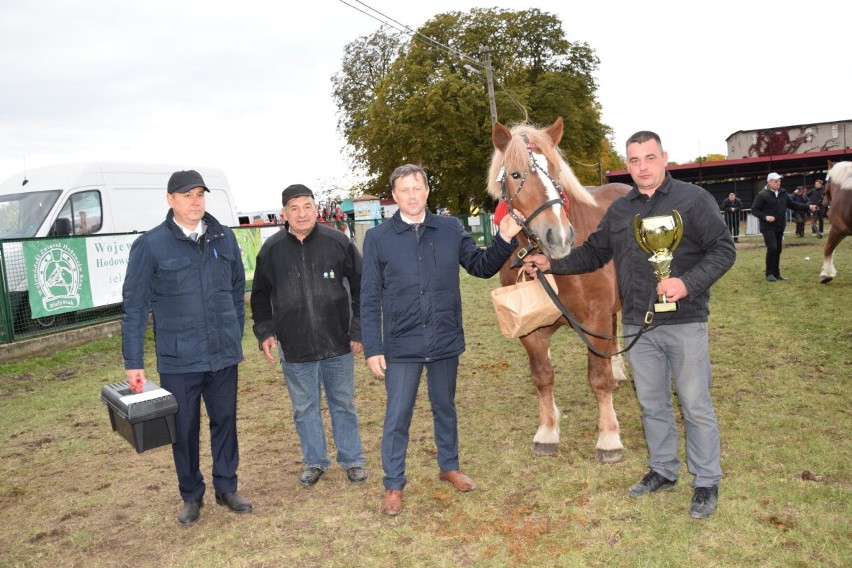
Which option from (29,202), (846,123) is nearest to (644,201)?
(29,202)

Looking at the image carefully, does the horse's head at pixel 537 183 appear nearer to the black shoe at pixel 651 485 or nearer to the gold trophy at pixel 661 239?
the gold trophy at pixel 661 239

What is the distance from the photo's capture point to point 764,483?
3.62m

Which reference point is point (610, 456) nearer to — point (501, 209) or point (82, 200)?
point (501, 209)

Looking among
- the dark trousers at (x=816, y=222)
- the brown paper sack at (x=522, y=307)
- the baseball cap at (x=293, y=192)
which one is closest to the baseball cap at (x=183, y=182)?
the baseball cap at (x=293, y=192)

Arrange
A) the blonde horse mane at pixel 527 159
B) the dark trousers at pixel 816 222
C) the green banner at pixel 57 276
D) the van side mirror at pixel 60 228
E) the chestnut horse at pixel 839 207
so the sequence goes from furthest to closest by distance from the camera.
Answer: the dark trousers at pixel 816 222 → the van side mirror at pixel 60 228 → the chestnut horse at pixel 839 207 → the green banner at pixel 57 276 → the blonde horse mane at pixel 527 159

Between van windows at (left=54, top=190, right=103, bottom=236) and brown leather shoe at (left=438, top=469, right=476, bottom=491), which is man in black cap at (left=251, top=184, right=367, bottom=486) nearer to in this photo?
brown leather shoe at (left=438, top=469, right=476, bottom=491)

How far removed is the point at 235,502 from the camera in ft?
12.7

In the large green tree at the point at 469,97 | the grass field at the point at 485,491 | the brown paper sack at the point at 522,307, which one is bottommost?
the grass field at the point at 485,491

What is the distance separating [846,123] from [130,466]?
58199 millimetres

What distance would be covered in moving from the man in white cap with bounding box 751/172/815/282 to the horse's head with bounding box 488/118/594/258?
8720mm

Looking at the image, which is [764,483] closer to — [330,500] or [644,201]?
[644,201]

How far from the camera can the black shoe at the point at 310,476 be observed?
166 inches

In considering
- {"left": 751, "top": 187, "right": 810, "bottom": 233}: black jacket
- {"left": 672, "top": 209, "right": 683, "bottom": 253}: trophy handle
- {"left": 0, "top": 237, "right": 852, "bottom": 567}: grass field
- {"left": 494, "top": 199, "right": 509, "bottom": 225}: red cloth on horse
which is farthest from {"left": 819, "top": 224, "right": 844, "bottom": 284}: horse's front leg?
{"left": 672, "top": 209, "right": 683, "bottom": 253}: trophy handle

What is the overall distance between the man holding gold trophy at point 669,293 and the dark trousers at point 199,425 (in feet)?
7.72
